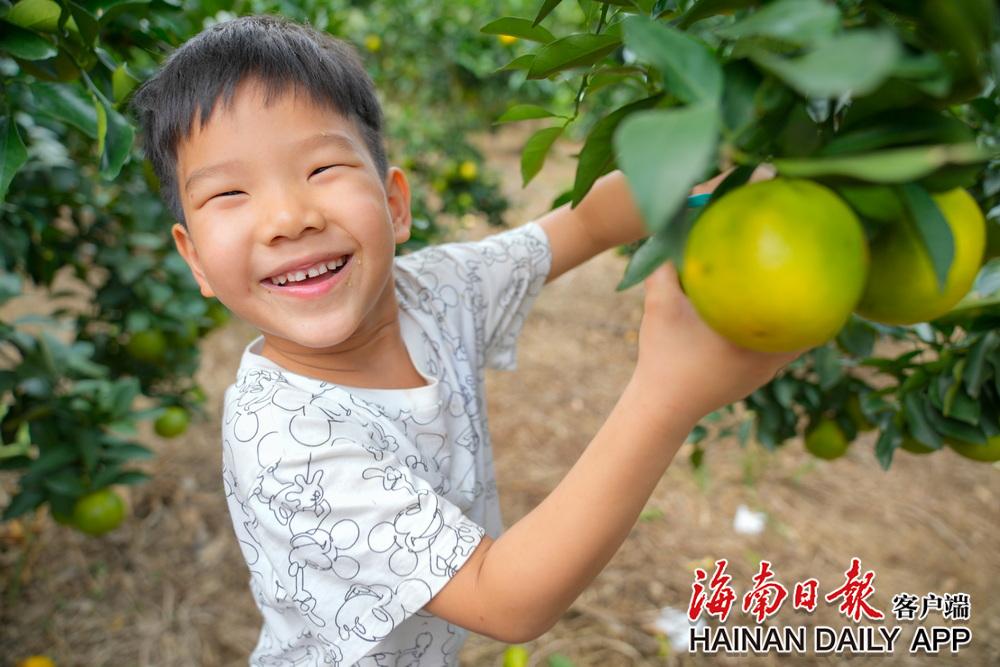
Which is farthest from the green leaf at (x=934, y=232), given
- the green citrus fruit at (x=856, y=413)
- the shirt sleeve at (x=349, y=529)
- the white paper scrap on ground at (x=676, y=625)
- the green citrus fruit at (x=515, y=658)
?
the white paper scrap on ground at (x=676, y=625)

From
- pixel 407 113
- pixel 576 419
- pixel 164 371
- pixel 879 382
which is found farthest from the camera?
pixel 407 113

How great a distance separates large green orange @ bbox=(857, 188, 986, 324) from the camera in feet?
1.49

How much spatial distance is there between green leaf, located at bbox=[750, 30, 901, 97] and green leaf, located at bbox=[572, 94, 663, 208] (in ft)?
0.55

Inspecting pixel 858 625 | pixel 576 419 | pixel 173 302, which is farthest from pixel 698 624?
pixel 173 302

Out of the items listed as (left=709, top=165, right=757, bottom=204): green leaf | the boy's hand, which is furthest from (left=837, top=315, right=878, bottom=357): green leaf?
(left=709, top=165, right=757, bottom=204): green leaf

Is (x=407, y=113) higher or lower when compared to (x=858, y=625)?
higher

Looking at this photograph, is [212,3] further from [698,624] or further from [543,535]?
[698,624]

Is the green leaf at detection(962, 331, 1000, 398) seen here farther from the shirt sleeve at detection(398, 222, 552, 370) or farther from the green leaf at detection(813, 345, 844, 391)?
the shirt sleeve at detection(398, 222, 552, 370)

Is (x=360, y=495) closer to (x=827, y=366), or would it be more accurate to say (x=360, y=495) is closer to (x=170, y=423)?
(x=827, y=366)

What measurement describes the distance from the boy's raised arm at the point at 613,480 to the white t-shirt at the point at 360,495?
0.15ft

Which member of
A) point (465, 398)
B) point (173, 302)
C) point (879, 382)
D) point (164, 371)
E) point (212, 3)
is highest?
point (212, 3)

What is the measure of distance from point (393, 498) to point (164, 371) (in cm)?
162

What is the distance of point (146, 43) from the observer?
1073mm

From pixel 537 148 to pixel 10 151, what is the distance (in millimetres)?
612
